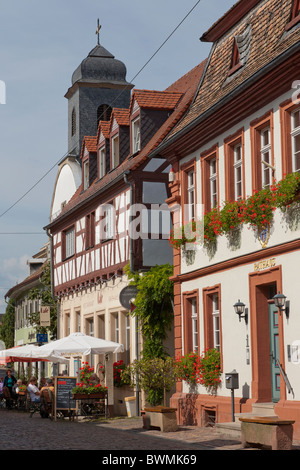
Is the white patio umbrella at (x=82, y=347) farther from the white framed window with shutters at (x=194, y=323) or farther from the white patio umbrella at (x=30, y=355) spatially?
the white framed window with shutters at (x=194, y=323)

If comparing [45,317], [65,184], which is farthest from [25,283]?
[45,317]

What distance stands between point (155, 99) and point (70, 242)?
8.77 meters

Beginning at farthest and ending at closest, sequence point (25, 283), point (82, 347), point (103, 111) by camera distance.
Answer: point (25, 283), point (103, 111), point (82, 347)

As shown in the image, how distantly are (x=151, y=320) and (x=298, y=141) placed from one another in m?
9.53

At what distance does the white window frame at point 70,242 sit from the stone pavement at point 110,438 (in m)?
12.7

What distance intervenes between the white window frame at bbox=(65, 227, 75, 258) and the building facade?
12.1 m

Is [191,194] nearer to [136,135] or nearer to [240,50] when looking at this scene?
[240,50]

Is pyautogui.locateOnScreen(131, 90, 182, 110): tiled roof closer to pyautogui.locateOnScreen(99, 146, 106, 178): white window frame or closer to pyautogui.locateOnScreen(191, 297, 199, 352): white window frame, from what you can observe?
pyautogui.locateOnScreen(99, 146, 106, 178): white window frame

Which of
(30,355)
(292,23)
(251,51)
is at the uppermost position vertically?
(251,51)

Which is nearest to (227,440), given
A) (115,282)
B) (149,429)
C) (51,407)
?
(149,429)

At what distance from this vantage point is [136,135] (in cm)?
2775

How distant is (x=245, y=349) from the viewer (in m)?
17.5

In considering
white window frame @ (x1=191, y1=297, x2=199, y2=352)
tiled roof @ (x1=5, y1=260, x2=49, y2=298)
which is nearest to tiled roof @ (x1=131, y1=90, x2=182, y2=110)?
white window frame @ (x1=191, y1=297, x2=199, y2=352)

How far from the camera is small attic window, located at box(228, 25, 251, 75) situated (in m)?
18.6
